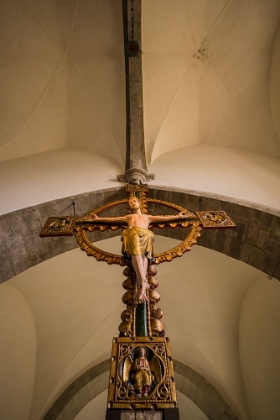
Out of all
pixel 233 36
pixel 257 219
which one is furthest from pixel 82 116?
pixel 257 219

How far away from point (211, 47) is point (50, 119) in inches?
147

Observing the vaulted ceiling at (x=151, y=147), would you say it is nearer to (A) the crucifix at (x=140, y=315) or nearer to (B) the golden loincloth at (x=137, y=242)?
(A) the crucifix at (x=140, y=315)

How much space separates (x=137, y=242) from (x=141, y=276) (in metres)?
0.34

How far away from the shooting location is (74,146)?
6441mm

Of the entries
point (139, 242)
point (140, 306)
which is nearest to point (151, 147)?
point (139, 242)

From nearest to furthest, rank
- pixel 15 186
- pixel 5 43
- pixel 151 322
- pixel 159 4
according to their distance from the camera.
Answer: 1. pixel 151 322
2. pixel 15 186
3. pixel 159 4
4. pixel 5 43

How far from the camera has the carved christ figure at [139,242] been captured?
204cm

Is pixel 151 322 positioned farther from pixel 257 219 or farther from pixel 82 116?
pixel 82 116

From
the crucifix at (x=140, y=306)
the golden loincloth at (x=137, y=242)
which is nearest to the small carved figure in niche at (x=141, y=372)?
the crucifix at (x=140, y=306)

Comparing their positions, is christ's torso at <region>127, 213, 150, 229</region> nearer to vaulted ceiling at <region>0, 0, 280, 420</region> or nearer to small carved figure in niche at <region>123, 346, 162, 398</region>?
small carved figure in niche at <region>123, 346, 162, 398</region>

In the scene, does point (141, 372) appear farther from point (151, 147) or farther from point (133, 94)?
point (133, 94)

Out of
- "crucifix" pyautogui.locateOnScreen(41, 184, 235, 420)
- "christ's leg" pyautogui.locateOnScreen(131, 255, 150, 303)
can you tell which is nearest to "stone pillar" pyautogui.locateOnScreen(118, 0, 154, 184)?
"crucifix" pyautogui.locateOnScreen(41, 184, 235, 420)

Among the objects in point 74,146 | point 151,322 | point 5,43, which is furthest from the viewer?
point 74,146

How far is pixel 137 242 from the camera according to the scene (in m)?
2.31
